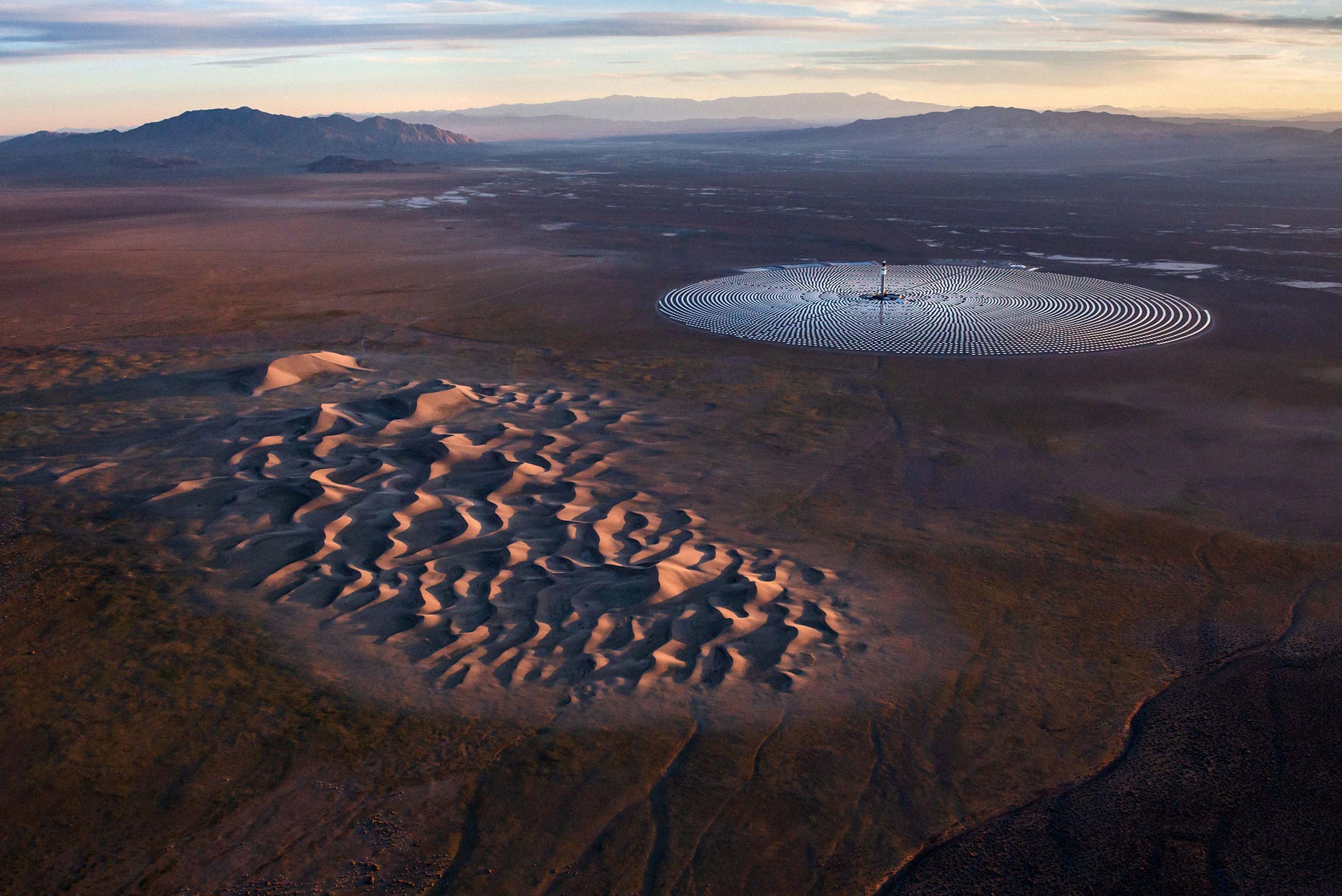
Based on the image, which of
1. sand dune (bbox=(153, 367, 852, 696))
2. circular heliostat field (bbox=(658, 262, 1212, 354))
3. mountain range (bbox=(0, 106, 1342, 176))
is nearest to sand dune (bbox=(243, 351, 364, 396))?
sand dune (bbox=(153, 367, 852, 696))

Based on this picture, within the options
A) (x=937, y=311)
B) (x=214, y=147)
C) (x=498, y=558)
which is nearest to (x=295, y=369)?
(x=498, y=558)

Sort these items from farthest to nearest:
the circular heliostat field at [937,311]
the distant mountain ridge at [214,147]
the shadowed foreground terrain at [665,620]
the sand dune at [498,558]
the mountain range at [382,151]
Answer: the distant mountain ridge at [214,147], the mountain range at [382,151], the circular heliostat field at [937,311], the sand dune at [498,558], the shadowed foreground terrain at [665,620]

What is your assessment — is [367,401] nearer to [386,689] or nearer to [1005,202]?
[386,689]

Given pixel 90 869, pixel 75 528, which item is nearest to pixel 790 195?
pixel 75 528

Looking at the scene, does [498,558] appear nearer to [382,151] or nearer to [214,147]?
[382,151]

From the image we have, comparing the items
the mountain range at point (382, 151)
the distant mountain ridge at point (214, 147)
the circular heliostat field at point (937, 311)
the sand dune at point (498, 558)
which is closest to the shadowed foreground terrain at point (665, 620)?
the sand dune at point (498, 558)

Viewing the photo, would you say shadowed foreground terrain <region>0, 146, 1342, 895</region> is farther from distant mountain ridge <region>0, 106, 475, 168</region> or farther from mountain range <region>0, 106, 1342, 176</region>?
distant mountain ridge <region>0, 106, 475, 168</region>

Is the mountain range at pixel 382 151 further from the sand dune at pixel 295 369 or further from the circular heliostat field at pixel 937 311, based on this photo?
the sand dune at pixel 295 369
